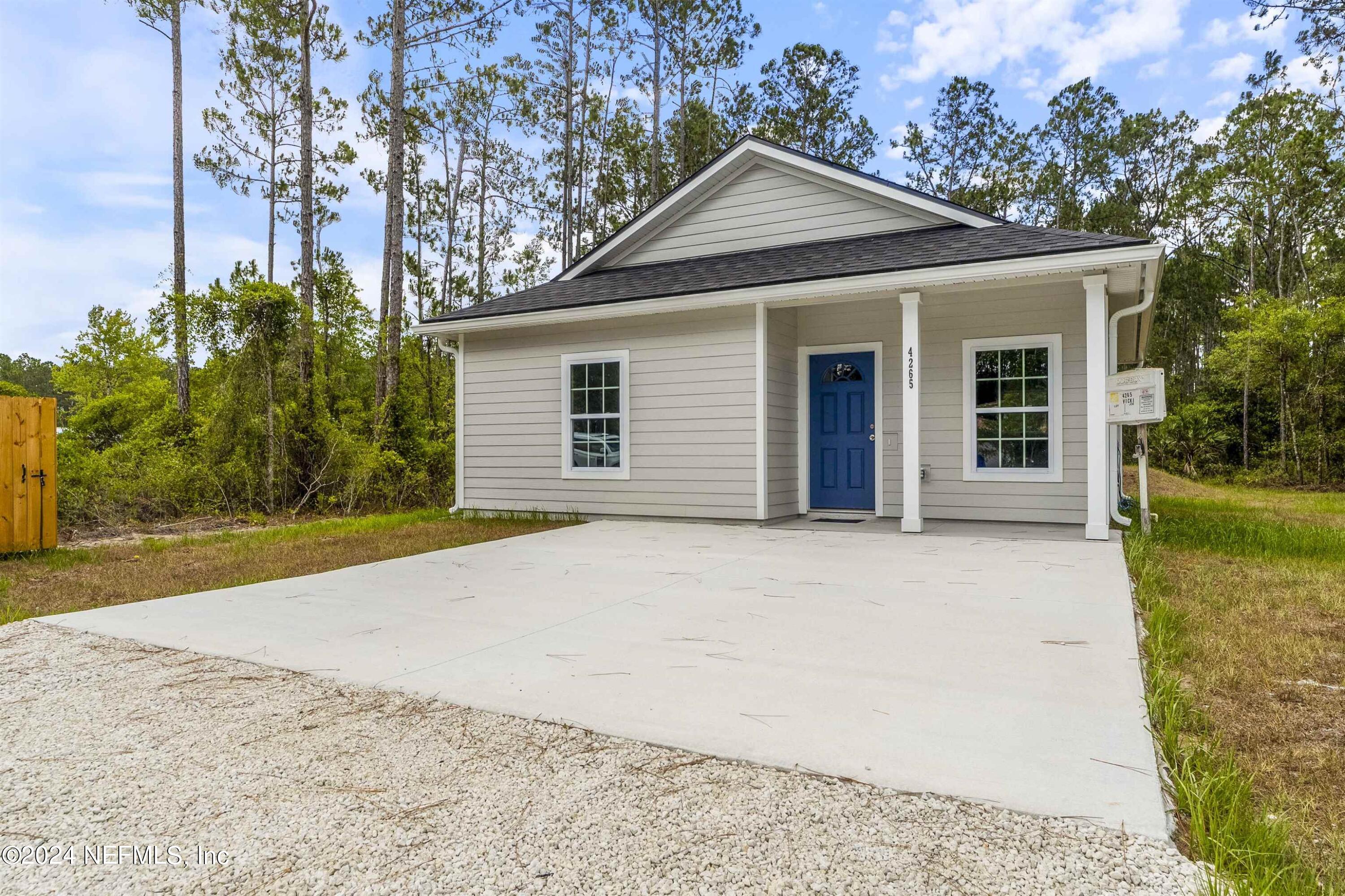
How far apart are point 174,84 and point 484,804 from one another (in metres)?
16.9

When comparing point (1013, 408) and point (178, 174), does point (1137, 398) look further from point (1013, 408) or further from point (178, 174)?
point (178, 174)

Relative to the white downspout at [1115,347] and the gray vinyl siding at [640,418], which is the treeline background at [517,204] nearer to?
the gray vinyl siding at [640,418]

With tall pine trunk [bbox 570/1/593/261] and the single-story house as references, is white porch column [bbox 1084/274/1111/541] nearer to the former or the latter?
the single-story house

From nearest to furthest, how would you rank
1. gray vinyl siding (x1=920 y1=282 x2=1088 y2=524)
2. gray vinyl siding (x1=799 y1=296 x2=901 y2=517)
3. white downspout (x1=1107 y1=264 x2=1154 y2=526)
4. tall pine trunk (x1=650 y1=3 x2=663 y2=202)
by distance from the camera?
white downspout (x1=1107 y1=264 x2=1154 y2=526), gray vinyl siding (x1=920 y1=282 x2=1088 y2=524), gray vinyl siding (x1=799 y1=296 x2=901 y2=517), tall pine trunk (x1=650 y1=3 x2=663 y2=202)

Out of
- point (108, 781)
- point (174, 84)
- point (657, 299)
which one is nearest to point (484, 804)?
point (108, 781)

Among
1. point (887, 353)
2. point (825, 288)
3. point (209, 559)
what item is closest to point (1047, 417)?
point (887, 353)

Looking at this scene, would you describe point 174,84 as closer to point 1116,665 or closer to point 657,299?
point 657,299

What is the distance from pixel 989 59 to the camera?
20.7m

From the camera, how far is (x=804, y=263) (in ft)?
27.7

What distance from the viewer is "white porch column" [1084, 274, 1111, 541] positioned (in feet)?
21.8

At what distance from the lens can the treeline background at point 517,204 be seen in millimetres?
10156

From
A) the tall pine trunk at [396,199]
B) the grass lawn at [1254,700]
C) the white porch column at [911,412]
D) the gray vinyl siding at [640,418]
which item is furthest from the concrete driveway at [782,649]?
the tall pine trunk at [396,199]

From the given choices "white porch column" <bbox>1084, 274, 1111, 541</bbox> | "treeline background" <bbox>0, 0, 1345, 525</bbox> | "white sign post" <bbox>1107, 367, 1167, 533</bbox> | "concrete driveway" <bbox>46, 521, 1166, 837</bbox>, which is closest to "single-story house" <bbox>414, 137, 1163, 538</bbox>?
"white porch column" <bbox>1084, 274, 1111, 541</bbox>

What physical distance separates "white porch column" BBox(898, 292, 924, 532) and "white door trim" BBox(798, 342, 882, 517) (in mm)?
1232
